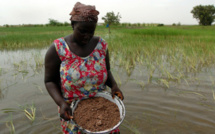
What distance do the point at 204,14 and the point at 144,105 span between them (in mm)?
43721

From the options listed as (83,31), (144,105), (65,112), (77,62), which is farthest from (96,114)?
(144,105)

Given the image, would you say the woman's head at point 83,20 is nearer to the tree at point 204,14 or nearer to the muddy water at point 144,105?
the muddy water at point 144,105

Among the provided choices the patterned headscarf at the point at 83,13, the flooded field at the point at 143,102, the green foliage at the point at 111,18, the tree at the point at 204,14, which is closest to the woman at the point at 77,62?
the patterned headscarf at the point at 83,13

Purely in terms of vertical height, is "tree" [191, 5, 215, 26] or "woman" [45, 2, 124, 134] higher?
"tree" [191, 5, 215, 26]

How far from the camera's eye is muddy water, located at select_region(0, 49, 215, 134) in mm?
2480

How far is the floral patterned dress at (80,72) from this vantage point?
3.97 feet

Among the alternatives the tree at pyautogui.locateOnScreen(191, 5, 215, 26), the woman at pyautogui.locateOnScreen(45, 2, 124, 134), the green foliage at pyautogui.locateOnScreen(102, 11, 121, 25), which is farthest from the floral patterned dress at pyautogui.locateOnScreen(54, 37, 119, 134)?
the tree at pyautogui.locateOnScreen(191, 5, 215, 26)

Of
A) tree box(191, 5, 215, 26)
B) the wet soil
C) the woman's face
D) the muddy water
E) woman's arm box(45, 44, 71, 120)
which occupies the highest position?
tree box(191, 5, 215, 26)

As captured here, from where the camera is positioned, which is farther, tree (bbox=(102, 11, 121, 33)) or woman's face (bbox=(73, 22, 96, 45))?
tree (bbox=(102, 11, 121, 33))

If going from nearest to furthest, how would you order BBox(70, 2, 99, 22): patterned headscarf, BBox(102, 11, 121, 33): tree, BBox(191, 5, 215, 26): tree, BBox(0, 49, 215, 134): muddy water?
BBox(70, 2, 99, 22): patterned headscarf → BBox(0, 49, 215, 134): muddy water → BBox(102, 11, 121, 33): tree → BBox(191, 5, 215, 26): tree

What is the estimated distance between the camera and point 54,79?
136 cm

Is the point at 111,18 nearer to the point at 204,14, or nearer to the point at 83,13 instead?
the point at 83,13

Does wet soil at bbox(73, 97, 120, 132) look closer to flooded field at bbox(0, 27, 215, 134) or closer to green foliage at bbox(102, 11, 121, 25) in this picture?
flooded field at bbox(0, 27, 215, 134)

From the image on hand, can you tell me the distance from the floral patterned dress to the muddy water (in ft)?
3.93
